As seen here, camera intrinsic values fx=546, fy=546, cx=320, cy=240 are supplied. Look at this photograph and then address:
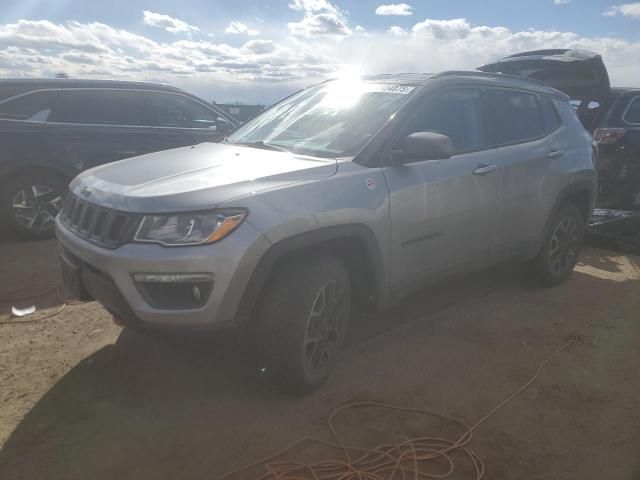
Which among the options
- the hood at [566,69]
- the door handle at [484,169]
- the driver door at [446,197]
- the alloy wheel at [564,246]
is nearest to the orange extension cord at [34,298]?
the driver door at [446,197]

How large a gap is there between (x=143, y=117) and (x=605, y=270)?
18.3ft

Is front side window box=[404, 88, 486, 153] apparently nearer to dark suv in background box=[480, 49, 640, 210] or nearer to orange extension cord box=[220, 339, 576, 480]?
orange extension cord box=[220, 339, 576, 480]

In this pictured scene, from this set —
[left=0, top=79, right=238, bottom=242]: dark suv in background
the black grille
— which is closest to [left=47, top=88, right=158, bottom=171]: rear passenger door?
[left=0, top=79, right=238, bottom=242]: dark suv in background

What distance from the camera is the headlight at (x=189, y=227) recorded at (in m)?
2.50

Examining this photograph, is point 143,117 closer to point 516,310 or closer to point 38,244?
point 38,244

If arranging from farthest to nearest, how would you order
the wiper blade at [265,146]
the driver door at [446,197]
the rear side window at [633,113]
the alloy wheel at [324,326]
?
the rear side window at [633,113]
the wiper blade at [265,146]
the driver door at [446,197]
the alloy wheel at [324,326]

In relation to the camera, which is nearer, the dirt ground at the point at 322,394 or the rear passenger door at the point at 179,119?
the dirt ground at the point at 322,394

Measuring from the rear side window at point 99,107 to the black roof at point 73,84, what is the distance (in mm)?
71

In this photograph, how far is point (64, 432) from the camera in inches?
105

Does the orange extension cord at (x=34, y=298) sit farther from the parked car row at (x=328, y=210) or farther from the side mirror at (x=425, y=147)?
the side mirror at (x=425, y=147)

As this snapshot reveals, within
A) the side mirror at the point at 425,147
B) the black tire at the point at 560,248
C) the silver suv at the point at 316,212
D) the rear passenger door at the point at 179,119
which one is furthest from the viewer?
the rear passenger door at the point at 179,119

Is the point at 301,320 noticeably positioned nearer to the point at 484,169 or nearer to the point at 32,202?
the point at 484,169

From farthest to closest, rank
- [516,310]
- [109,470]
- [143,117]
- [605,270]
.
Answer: [143,117] → [605,270] → [516,310] → [109,470]

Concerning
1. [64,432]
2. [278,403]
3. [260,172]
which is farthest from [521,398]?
A: [64,432]
